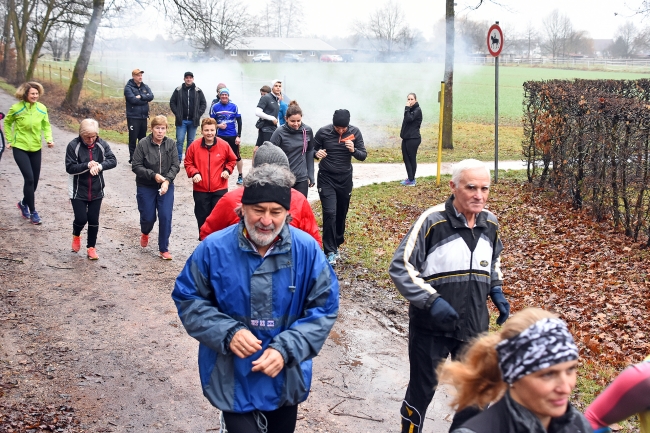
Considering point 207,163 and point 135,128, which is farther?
point 135,128

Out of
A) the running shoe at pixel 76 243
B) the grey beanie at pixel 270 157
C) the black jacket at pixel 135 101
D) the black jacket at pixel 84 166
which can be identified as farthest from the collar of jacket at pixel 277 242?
the black jacket at pixel 135 101

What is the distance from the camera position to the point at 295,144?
977 cm

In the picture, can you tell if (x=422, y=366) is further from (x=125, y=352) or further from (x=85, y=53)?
(x=85, y=53)

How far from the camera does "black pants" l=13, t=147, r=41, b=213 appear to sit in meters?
11.0

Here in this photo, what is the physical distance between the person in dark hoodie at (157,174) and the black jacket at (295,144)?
137cm

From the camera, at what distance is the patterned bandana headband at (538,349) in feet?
8.29

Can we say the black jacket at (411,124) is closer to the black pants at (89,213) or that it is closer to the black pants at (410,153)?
the black pants at (410,153)

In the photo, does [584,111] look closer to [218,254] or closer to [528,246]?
[528,246]

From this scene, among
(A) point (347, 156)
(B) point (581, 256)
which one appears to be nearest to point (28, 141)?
(A) point (347, 156)

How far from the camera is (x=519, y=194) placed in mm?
13883

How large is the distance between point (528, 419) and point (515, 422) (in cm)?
5

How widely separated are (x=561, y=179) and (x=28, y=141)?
28.3ft

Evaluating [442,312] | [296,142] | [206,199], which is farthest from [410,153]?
[442,312]

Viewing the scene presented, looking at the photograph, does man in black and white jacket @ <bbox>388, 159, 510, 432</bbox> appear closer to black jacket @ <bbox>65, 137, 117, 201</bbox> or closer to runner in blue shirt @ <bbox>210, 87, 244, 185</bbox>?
black jacket @ <bbox>65, 137, 117, 201</bbox>
